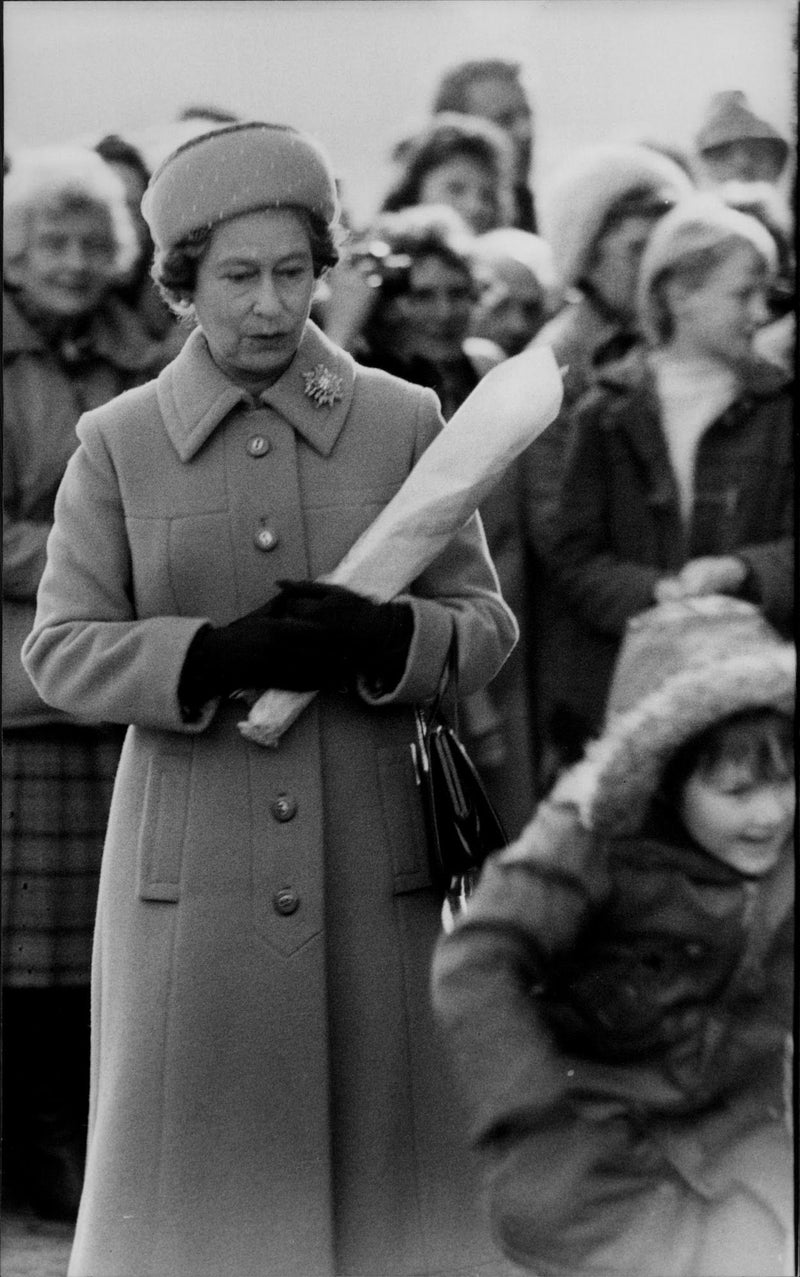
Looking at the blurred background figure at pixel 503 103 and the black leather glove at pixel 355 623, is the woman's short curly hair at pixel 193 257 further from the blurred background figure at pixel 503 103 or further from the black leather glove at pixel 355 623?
the black leather glove at pixel 355 623

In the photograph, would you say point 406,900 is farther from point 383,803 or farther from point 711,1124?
point 711,1124

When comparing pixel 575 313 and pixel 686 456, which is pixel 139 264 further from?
pixel 686 456

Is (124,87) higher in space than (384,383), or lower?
higher

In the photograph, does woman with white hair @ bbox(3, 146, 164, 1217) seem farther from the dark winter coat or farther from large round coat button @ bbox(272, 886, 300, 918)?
the dark winter coat

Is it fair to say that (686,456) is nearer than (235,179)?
No

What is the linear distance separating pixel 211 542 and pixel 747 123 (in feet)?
3.74

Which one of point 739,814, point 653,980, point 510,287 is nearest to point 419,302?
point 510,287

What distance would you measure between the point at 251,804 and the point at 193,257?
0.88m

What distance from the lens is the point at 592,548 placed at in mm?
4199

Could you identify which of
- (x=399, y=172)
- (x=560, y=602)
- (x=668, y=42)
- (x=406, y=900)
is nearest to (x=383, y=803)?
(x=406, y=900)

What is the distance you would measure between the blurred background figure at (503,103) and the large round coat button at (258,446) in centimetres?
60

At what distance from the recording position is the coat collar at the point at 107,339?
4.13m

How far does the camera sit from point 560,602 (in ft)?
13.7

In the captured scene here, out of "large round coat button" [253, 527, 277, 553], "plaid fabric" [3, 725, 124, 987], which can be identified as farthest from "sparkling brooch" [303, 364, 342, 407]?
"plaid fabric" [3, 725, 124, 987]
